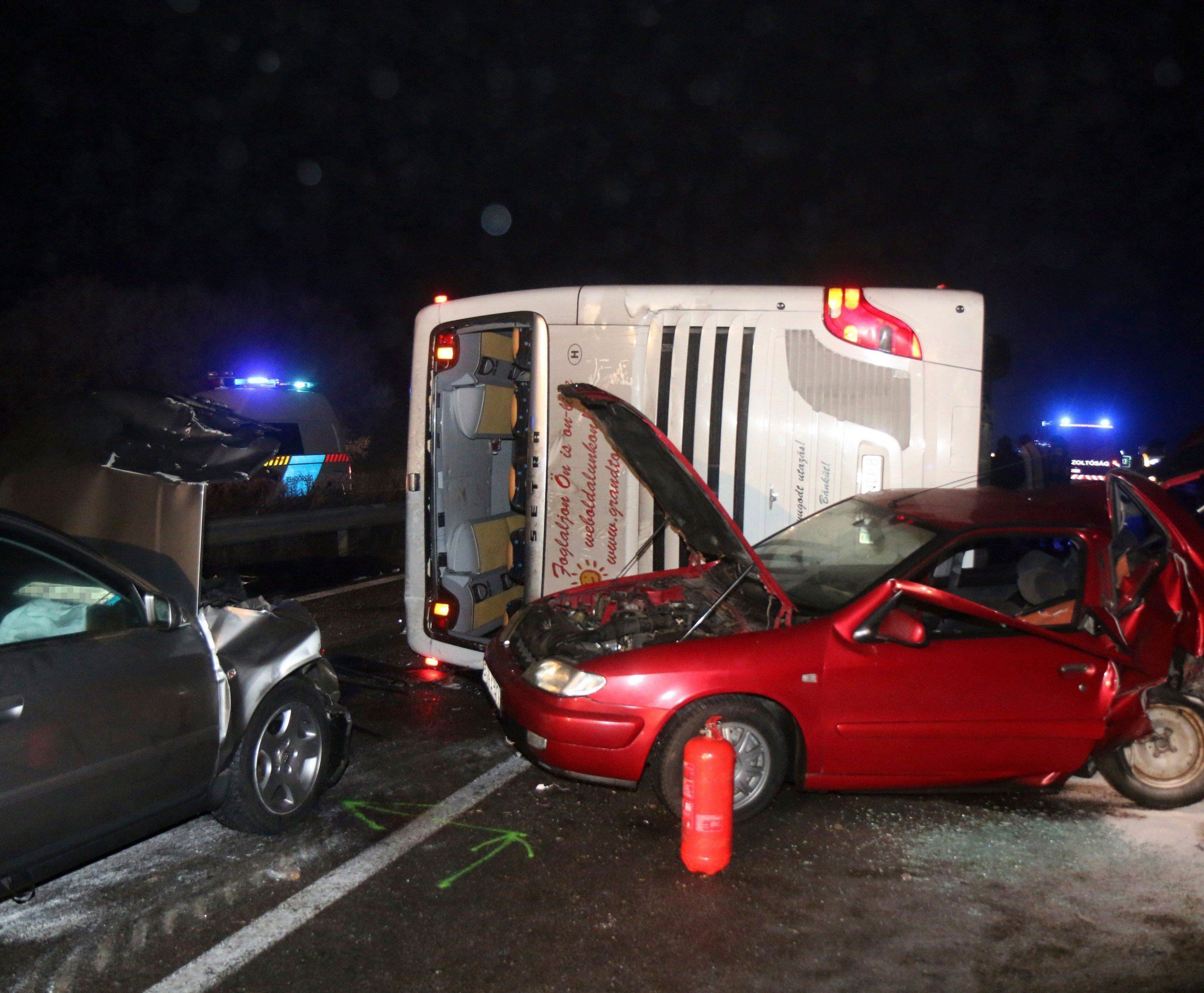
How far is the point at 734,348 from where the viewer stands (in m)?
6.33

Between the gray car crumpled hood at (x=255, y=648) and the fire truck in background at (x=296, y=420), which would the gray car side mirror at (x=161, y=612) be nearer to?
the gray car crumpled hood at (x=255, y=648)

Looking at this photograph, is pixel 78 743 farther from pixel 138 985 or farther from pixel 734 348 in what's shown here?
pixel 734 348

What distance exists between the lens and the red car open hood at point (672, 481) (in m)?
4.85

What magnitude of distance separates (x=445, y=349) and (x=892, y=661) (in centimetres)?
→ 352

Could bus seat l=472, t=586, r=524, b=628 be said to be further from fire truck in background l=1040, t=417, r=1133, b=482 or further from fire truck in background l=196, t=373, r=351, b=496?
fire truck in background l=1040, t=417, r=1133, b=482

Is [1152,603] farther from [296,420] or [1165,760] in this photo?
[296,420]

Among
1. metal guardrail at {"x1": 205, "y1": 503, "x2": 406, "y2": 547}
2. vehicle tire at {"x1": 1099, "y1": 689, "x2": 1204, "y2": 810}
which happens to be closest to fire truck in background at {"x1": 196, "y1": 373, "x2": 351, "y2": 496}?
metal guardrail at {"x1": 205, "y1": 503, "x2": 406, "y2": 547}

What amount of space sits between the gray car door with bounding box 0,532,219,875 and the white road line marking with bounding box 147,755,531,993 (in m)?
0.58

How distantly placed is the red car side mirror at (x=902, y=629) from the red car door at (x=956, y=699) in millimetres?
19

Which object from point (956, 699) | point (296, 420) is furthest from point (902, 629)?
point (296, 420)

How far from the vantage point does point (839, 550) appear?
5.58 meters

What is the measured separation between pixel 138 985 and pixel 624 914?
1.63m

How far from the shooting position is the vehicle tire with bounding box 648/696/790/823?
4.54m

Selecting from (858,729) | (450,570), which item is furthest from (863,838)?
(450,570)
